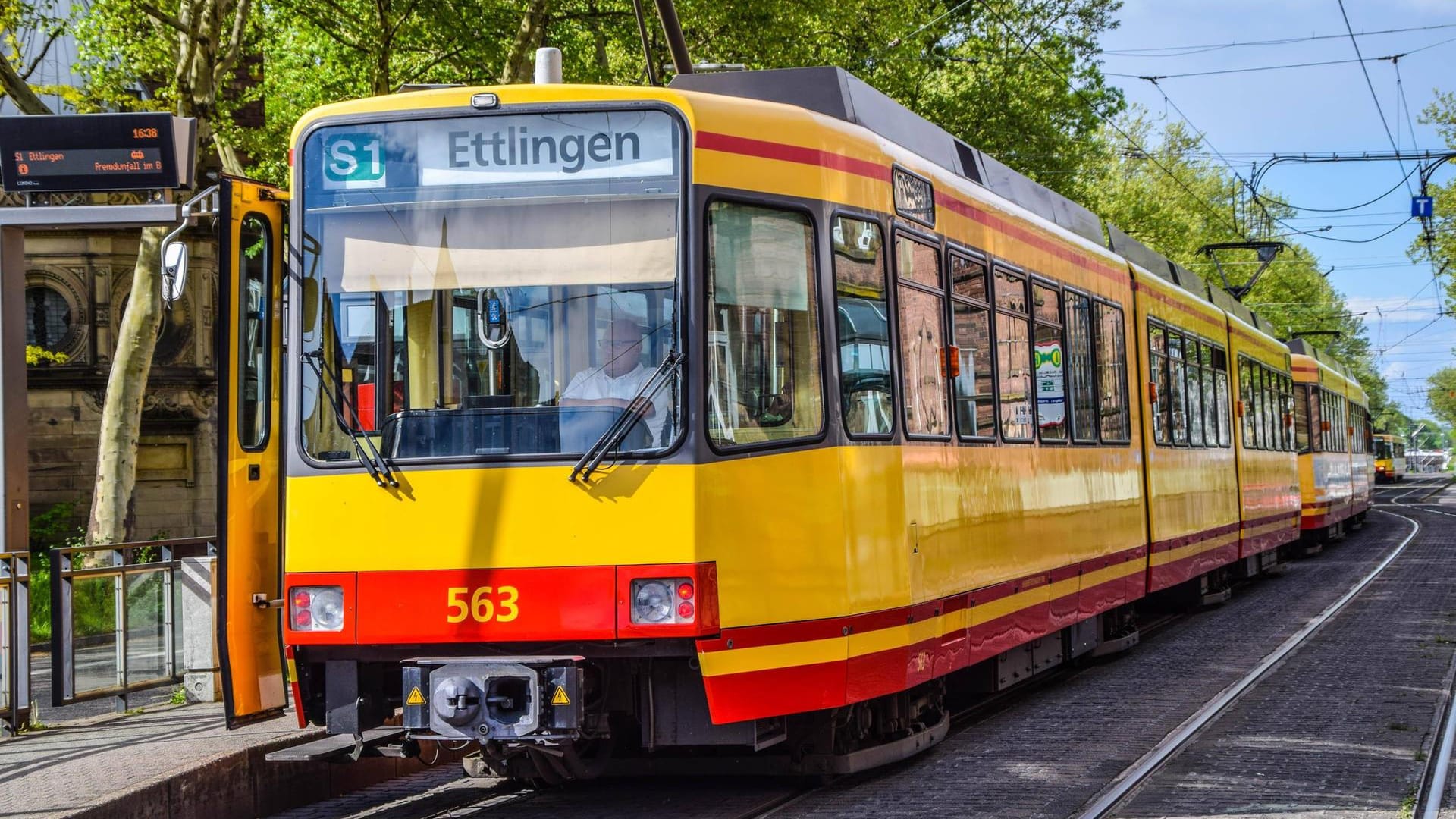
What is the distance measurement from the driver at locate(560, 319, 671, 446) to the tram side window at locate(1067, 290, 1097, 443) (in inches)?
195

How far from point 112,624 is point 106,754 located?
2.29 m

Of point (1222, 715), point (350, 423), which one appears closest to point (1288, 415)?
point (1222, 715)

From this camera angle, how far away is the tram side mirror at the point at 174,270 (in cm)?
684

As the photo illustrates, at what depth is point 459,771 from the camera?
903cm

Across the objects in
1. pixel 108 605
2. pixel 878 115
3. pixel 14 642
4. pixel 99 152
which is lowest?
pixel 14 642

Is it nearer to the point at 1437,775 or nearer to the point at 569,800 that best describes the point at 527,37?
the point at 569,800

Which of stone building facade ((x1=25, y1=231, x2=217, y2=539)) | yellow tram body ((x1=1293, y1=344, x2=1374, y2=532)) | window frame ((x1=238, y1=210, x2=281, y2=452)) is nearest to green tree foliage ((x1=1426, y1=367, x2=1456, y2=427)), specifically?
yellow tram body ((x1=1293, y1=344, x2=1374, y2=532))

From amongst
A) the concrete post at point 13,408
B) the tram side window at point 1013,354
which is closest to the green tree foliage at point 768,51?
the concrete post at point 13,408

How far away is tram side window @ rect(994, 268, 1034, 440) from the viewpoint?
374 inches

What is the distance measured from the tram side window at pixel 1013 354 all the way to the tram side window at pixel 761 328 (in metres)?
2.61

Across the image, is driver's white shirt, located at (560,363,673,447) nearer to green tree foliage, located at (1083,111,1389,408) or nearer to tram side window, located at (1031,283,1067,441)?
tram side window, located at (1031,283,1067,441)

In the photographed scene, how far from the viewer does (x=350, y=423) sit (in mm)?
6824

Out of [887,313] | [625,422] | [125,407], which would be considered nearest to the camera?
[625,422]

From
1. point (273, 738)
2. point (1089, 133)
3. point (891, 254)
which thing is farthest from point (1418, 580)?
point (1089, 133)
